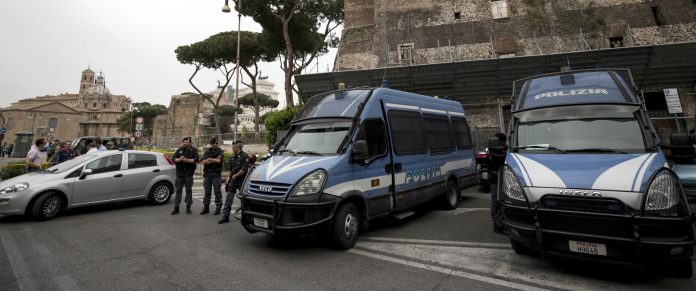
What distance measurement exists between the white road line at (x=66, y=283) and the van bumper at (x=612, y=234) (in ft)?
16.8

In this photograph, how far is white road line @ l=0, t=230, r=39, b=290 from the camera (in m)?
3.65

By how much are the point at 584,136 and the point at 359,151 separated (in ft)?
9.93

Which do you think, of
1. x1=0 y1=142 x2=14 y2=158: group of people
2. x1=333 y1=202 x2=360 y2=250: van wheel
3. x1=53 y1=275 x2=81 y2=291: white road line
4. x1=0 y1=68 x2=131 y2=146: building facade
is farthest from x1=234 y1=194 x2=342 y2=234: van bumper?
x1=0 y1=68 x2=131 y2=146: building facade

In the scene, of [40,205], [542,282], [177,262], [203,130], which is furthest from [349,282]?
[203,130]

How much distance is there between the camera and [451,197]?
7.65 metres

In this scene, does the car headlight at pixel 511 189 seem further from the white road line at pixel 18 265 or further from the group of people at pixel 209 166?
the white road line at pixel 18 265

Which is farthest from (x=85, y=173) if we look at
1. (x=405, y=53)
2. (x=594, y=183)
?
(x=405, y=53)

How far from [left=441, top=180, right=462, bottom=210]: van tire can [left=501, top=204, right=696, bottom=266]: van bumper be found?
380 centimetres

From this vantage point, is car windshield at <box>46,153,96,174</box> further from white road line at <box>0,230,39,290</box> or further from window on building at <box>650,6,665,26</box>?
window on building at <box>650,6,665,26</box>

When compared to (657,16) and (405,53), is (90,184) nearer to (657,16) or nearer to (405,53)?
(405,53)

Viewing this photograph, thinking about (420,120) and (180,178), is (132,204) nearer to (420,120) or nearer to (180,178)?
(180,178)

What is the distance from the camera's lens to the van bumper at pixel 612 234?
2.98m

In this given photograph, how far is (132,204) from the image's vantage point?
350 inches

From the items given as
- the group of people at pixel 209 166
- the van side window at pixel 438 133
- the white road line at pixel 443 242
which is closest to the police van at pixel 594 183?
the white road line at pixel 443 242
